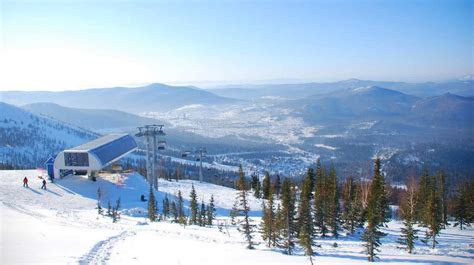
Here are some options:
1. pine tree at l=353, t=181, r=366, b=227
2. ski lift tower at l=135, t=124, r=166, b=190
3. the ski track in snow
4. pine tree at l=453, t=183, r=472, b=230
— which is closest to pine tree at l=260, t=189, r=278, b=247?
the ski track in snow

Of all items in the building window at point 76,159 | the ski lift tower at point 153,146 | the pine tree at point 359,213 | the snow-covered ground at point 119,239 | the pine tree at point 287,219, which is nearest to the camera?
the snow-covered ground at point 119,239

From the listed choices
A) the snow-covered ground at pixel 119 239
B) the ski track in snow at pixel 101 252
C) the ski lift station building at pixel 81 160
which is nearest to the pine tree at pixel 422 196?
the snow-covered ground at pixel 119 239

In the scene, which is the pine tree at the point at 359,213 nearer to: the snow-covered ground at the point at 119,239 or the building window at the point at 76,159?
the snow-covered ground at the point at 119,239

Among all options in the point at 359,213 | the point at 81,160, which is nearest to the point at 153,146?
the point at 81,160

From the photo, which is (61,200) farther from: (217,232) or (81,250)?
(81,250)

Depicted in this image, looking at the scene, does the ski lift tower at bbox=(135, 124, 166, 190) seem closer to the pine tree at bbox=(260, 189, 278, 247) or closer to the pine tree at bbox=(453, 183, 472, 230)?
the pine tree at bbox=(260, 189, 278, 247)

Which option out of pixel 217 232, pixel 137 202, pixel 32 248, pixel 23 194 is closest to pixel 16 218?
pixel 32 248

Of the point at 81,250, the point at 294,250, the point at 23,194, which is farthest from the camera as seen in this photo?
the point at 23,194

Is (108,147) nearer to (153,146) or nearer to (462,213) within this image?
(153,146)
